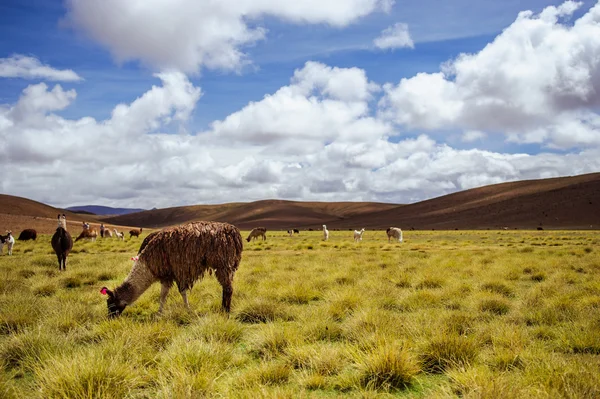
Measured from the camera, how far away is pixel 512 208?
9669 cm

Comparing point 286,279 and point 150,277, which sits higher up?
point 150,277

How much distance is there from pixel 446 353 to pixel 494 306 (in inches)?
152

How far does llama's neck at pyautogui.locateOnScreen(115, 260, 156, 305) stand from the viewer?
24.7ft

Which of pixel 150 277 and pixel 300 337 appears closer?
pixel 300 337

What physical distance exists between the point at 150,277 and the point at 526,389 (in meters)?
6.34

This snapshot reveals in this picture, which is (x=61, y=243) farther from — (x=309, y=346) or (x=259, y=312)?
(x=309, y=346)

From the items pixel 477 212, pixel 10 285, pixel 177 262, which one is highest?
pixel 177 262

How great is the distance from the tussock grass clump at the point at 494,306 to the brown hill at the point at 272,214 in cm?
13093

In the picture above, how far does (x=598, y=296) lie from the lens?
8672mm

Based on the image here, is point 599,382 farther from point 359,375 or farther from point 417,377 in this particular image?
point 359,375

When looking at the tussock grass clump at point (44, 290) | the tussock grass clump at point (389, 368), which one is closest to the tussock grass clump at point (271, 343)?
the tussock grass clump at point (389, 368)

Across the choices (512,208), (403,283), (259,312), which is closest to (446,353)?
(259,312)

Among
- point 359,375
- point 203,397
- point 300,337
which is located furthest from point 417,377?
point 203,397

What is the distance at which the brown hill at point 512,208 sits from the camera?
8212 cm
